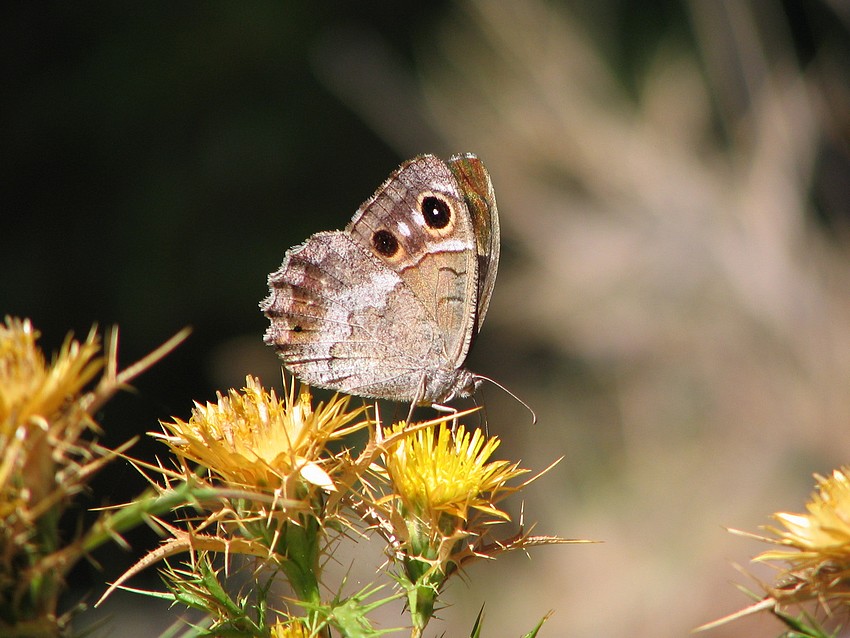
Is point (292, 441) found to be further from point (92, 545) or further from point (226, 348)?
point (226, 348)

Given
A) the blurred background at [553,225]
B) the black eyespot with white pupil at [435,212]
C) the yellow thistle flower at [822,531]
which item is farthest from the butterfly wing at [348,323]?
the blurred background at [553,225]

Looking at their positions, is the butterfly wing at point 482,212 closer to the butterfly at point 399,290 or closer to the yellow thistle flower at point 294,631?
the butterfly at point 399,290

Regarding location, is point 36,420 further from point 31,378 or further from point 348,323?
point 348,323

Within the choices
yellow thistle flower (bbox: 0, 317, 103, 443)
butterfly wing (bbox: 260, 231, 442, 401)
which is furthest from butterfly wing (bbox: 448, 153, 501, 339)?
yellow thistle flower (bbox: 0, 317, 103, 443)

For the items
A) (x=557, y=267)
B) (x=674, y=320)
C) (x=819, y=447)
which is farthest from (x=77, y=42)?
(x=819, y=447)

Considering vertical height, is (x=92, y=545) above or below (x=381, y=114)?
below

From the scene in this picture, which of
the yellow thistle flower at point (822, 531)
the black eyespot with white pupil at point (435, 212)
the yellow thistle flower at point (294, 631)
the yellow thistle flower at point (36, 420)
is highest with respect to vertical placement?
the black eyespot with white pupil at point (435, 212)
